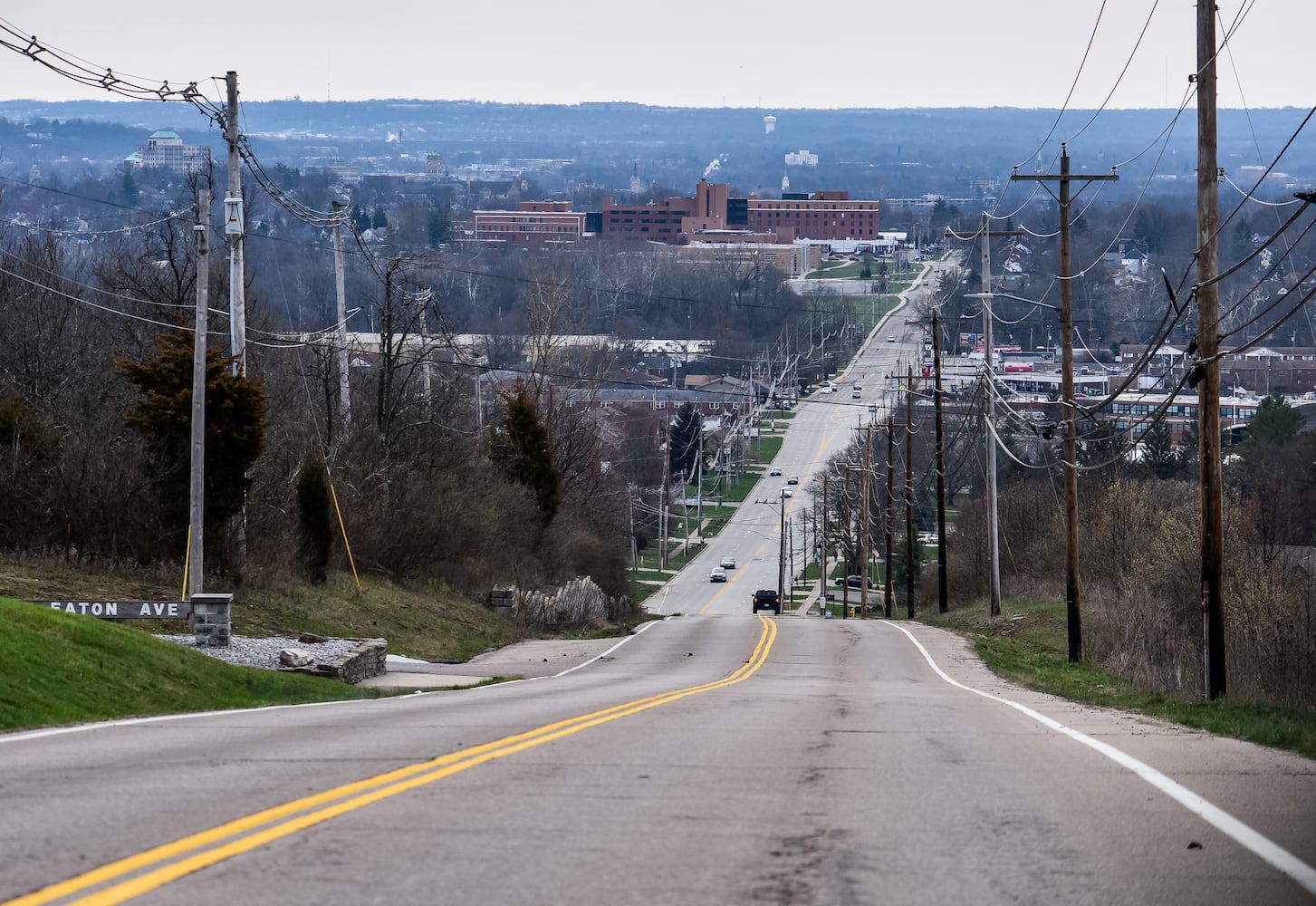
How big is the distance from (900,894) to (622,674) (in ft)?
64.8

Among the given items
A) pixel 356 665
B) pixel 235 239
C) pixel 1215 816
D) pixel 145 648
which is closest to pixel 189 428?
pixel 235 239

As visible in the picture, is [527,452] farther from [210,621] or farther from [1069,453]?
[210,621]

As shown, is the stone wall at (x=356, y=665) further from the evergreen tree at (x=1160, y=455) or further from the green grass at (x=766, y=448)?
the green grass at (x=766, y=448)

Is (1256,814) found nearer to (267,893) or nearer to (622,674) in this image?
(267,893)

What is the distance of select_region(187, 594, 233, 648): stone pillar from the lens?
21.8 metres

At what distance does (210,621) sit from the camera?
21.9 meters

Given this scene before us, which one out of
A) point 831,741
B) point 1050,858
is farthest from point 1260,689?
point 1050,858

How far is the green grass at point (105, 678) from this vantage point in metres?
14.3

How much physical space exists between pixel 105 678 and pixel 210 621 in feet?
18.6

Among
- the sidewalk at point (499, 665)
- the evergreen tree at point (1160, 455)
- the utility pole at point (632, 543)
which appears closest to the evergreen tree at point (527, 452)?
the sidewalk at point (499, 665)

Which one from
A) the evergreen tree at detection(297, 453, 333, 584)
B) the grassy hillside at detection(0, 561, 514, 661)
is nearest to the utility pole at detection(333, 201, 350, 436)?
the grassy hillside at detection(0, 561, 514, 661)

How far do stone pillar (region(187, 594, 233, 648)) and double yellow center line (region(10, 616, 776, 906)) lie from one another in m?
11.5

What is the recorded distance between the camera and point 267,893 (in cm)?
604

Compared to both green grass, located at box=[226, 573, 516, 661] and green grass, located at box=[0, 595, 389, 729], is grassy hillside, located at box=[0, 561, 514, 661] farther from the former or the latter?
green grass, located at box=[0, 595, 389, 729]
